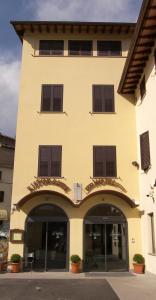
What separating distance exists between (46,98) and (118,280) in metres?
10.4

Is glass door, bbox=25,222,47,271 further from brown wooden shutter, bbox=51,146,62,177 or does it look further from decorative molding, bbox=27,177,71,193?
→ brown wooden shutter, bbox=51,146,62,177

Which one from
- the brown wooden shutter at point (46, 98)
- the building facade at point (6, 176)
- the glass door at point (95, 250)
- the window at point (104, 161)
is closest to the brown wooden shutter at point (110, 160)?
the window at point (104, 161)

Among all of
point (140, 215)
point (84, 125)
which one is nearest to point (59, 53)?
point (84, 125)

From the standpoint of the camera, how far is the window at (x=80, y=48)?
66.4 ft

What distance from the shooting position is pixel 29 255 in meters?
17.0

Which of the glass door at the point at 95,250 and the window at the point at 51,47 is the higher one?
the window at the point at 51,47

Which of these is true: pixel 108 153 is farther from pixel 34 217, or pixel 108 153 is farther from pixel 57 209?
pixel 34 217

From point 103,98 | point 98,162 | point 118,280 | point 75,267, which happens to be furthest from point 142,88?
point 75,267

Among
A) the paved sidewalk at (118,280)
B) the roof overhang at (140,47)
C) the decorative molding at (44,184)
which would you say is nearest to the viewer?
the paved sidewalk at (118,280)

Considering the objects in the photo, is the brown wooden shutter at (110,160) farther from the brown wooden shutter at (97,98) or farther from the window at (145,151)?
the brown wooden shutter at (97,98)

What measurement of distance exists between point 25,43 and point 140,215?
12.1m

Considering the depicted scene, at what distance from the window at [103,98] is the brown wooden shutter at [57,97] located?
1908 millimetres

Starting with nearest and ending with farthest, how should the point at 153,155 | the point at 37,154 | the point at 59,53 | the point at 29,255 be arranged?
the point at 153,155 < the point at 29,255 < the point at 37,154 < the point at 59,53

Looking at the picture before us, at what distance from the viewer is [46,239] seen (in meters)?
17.2
